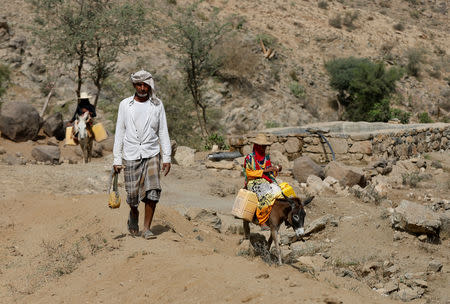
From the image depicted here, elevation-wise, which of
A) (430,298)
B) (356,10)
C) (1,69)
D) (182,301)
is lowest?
(430,298)

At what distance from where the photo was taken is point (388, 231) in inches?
320

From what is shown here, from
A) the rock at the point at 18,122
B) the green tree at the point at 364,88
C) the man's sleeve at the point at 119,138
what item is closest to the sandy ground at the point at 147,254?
the man's sleeve at the point at 119,138

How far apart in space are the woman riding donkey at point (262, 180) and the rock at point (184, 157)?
346 inches

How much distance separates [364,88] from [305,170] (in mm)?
16709

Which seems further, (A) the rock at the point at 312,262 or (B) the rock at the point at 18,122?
(B) the rock at the point at 18,122

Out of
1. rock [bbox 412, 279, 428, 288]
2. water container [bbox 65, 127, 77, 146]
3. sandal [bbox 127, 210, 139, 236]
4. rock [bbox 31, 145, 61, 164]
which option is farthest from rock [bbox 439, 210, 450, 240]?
rock [bbox 31, 145, 61, 164]

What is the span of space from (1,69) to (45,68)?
2774mm

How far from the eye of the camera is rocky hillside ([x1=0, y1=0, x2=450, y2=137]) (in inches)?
939

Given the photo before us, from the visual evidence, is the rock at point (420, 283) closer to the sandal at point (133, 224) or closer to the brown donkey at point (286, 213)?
the brown donkey at point (286, 213)

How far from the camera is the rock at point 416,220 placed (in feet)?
25.2

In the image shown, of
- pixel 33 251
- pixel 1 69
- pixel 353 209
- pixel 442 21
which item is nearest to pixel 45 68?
pixel 1 69

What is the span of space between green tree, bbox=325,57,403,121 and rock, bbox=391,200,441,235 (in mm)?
18627

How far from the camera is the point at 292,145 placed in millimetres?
15008

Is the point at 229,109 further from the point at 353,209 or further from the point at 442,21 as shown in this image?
the point at 442,21
